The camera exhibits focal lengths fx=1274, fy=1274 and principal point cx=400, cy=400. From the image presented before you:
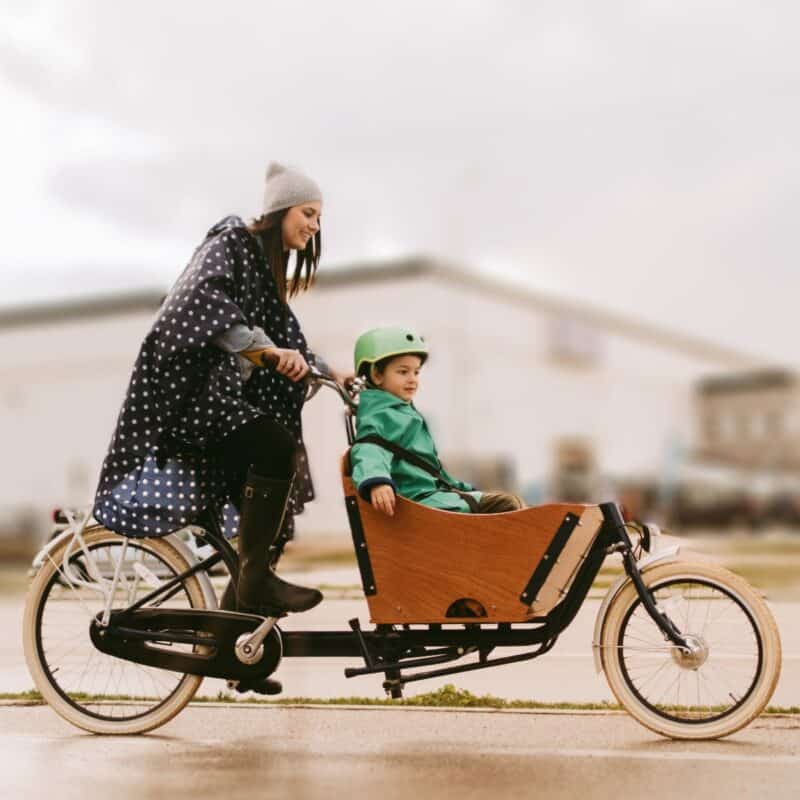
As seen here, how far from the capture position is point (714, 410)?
69.3 meters

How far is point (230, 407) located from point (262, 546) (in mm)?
493

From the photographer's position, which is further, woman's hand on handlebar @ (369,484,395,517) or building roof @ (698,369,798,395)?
building roof @ (698,369,798,395)

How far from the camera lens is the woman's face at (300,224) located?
15.1ft

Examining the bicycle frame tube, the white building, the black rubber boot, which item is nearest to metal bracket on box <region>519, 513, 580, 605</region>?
the bicycle frame tube

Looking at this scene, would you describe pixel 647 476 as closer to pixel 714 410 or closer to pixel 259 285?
pixel 714 410

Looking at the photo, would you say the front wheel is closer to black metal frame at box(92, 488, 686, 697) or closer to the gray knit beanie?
black metal frame at box(92, 488, 686, 697)

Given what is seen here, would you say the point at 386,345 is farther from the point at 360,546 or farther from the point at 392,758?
the point at 392,758

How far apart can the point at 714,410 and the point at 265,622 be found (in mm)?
67233

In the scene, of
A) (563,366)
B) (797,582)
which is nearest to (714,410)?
(563,366)

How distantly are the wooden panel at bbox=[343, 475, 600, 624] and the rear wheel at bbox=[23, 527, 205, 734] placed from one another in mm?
785

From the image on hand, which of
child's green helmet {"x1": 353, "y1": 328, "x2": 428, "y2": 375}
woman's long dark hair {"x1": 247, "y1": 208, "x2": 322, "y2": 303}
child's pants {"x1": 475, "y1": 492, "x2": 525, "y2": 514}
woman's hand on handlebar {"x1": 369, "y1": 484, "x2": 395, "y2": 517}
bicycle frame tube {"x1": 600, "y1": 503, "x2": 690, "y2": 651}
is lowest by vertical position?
bicycle frame tube {"x1": 600, "y1": 503, "x2": 690, "y2": 651}

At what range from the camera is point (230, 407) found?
4.41m

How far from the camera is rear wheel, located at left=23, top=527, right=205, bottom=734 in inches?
184

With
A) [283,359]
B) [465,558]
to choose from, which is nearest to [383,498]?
[465,558]
